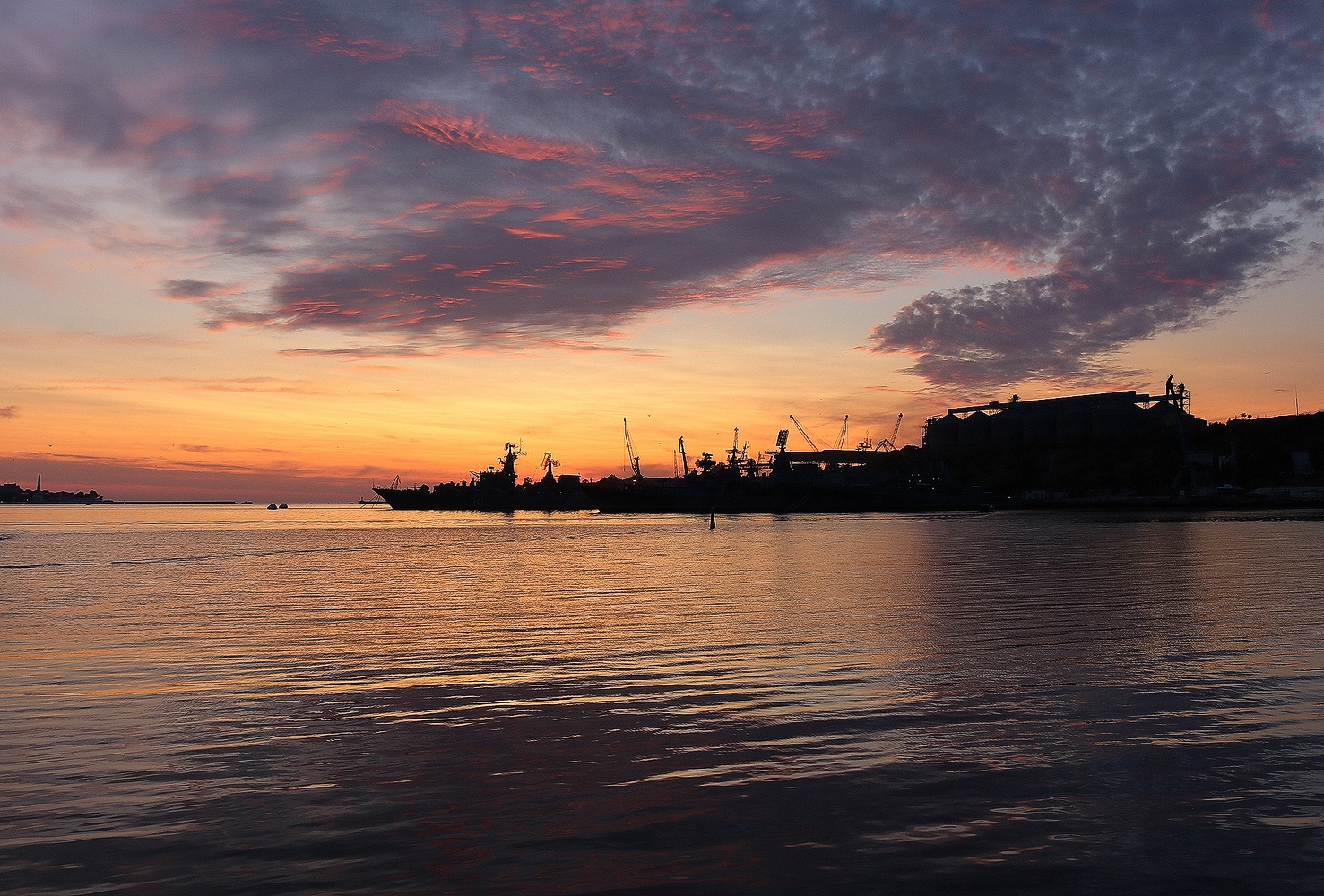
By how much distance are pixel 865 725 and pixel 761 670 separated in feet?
21.2

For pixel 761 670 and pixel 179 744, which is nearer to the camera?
pixel 179 744

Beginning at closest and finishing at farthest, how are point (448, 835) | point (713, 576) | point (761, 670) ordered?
point (448, 835), point (761, 670), point (713, 576)

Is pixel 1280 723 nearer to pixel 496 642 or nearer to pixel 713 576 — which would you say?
pixel 496 642

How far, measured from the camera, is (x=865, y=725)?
16.6m

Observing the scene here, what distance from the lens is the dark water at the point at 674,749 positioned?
33.3ft

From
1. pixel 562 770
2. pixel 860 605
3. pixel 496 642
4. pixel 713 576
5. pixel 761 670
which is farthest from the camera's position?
pixel 713 576

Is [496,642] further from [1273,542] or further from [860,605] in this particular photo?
[1273,542]

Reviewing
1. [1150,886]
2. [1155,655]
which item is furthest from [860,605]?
[1150,886]

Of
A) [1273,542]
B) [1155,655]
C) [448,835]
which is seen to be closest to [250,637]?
[448,835]

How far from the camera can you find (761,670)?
23.0 m

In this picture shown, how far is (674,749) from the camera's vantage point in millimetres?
15211

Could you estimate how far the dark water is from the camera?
33.3 feet

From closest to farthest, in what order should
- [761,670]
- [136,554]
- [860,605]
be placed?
[761,670] → [860,605] → [136,554]

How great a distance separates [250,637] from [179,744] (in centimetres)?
1568
